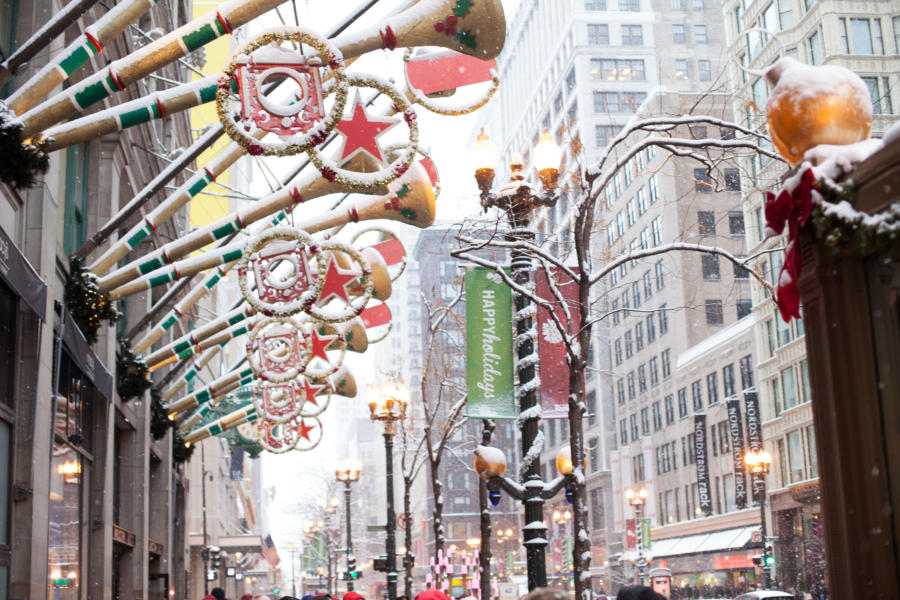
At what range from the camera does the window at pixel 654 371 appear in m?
78.8

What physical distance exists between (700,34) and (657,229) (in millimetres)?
28454

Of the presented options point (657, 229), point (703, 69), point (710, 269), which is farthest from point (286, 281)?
point (703, 69)

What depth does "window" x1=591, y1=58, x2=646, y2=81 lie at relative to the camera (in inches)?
3920

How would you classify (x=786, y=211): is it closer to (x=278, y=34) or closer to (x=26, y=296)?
(x=278, y=34)

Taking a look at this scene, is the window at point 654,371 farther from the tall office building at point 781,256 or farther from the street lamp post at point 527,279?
the street lamp post at point 527,279

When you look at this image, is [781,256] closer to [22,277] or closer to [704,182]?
[704,182]

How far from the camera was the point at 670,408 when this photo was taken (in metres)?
75.2

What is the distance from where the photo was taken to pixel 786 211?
212 inches

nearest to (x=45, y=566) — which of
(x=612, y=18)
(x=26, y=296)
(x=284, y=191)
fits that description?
(x=26, y=296)

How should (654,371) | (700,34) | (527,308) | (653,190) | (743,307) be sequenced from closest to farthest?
1. (527,308)
2. (743,307)
3. (653,190)
4. (654,371)
5. (700,34)

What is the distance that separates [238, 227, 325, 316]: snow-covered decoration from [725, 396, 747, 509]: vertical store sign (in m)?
48.9

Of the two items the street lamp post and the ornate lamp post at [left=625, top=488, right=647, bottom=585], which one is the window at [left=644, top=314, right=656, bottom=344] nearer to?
the ornate lamp post at [left=625, top=488, right=647, bottom=585]

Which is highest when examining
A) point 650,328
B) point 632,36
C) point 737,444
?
point 632,36

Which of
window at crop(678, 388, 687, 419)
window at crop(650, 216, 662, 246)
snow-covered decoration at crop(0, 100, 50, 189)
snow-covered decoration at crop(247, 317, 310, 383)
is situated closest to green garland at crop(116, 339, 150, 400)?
snow-covered decoration at crop(247, 317, 310, 383)
